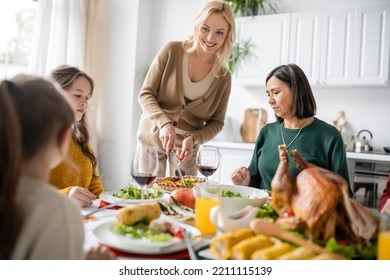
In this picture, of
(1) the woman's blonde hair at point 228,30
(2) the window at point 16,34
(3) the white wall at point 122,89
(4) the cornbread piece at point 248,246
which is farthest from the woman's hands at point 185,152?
(3) the white wall at point 122,89

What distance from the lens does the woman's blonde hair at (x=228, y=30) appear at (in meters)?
1.98

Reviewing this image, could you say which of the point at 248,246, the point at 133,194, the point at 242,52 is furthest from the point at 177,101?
the point at 242,52

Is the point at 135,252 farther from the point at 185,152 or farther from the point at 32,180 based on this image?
the point at 185,152

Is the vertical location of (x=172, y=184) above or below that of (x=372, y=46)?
below

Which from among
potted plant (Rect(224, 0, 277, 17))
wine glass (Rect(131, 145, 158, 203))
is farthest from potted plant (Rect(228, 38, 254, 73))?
wine glass (Rect(131, 145, 158, 203))

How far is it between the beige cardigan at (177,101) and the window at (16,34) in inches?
70.7

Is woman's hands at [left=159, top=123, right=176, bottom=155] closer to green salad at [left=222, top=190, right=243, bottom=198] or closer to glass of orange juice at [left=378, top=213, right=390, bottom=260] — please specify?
green salad at [left=222, top=190, right=243, bottom=198]

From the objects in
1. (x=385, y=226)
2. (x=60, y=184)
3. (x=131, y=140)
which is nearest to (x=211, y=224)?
(x=385, y=226)

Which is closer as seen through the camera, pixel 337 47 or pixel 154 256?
pixel 154 256

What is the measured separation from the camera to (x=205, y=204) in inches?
40.8

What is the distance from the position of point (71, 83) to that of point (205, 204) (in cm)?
102

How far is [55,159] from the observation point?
0.74 metres

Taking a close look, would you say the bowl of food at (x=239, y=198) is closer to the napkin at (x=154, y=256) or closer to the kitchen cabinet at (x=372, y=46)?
the napkin at (x=154, y=256)

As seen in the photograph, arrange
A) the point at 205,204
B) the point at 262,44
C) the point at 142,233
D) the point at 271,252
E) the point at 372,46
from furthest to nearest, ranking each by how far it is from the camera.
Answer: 1. the point at 262,44
2. the point at 372,46
3. the point at 205,204
4. the point at 142,233
5. the point at 271,252
